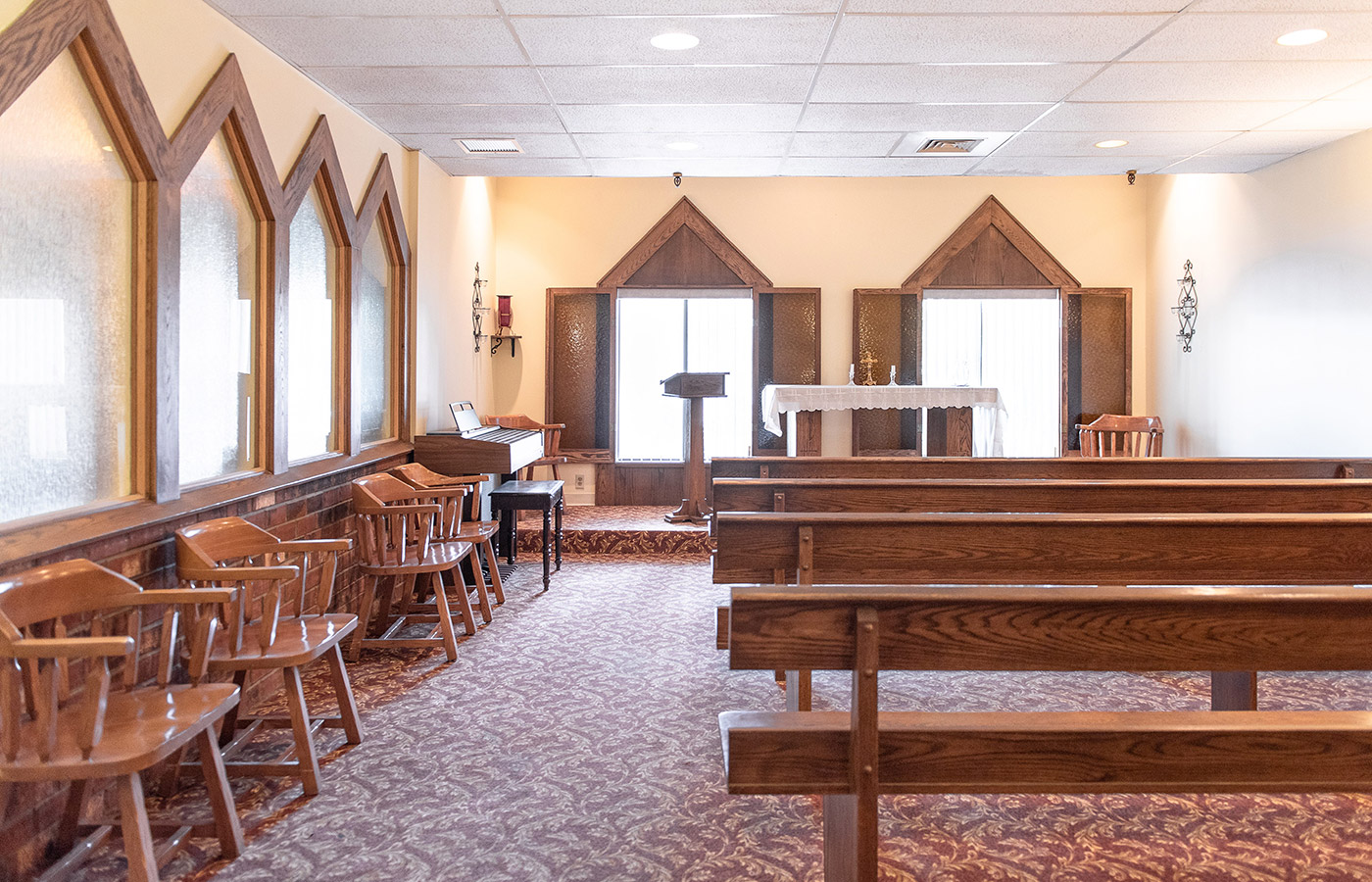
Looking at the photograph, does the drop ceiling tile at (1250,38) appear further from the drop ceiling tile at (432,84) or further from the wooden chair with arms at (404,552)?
the wooden chair with arms at (404,552)

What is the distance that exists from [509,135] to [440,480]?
192 centimetres

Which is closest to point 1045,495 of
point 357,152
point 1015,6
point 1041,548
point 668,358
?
point 1041,548

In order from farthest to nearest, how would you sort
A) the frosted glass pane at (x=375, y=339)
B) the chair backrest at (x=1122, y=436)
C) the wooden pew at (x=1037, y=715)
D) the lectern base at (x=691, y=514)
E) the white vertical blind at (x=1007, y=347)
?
the white vertical blind at (x=1007, y=347) → the chair backrest at (x=1122, y=436) → the lectern base at (x=691, y=514) → the frosted glass pane at (x=375, y=339) → the wooden pew at (x=1037, y=715)

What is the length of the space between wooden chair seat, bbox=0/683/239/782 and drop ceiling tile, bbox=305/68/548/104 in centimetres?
289

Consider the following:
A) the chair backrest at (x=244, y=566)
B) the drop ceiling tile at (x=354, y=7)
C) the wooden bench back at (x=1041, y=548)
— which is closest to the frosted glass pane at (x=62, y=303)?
the chair backrest at (x=244, y=566)

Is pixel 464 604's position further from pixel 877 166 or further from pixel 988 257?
pixel 988 257

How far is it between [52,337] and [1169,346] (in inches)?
308

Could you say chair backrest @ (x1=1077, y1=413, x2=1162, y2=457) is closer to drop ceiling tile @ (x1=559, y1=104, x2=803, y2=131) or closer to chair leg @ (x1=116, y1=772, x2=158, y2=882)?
drop ceiling tile @ (x1=559, y1=104, x2=803, y2=131)

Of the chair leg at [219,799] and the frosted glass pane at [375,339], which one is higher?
the frosted glass pane at [375,339]

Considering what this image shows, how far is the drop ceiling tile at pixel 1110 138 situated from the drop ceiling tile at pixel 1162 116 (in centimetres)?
11

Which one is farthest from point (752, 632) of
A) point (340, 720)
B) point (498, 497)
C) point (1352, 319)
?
point (1352, 319)

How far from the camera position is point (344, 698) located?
3236 millimetres

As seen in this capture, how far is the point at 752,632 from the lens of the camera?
67.8 inches

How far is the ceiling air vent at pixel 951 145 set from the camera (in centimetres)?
564
